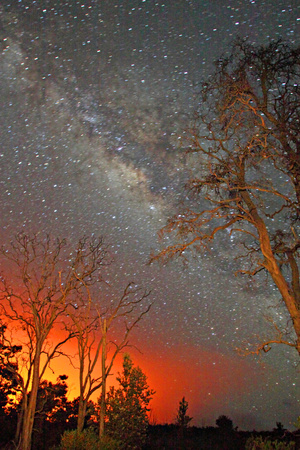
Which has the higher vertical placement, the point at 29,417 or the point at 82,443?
the point at 29,417

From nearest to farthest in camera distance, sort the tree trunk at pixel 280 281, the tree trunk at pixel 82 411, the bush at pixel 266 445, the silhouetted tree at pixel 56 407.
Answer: the bush at pixel 266 445 < the tree trunk at pixel 280 281 < the tree trunk at pixel 82 411 < the silhouetted tree at pixel 56 407

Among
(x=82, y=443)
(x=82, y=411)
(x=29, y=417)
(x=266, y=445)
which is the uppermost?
(x=82, y=411)

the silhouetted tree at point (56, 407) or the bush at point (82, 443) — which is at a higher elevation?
the silhouetted tree at point (56, 407)

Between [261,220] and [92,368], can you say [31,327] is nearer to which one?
[92,368]

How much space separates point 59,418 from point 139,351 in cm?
1631

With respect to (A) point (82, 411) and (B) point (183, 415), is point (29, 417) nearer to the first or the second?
(A) point (82, 411)

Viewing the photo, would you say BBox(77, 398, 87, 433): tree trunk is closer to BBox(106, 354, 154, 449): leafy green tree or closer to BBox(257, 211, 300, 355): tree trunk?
BBox(106, 354, 154, 449): leafy green tree

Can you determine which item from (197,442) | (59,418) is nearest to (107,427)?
(197,442)

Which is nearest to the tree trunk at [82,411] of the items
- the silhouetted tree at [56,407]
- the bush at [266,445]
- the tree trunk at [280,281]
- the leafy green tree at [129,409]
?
the leafy green tree at [129,409]

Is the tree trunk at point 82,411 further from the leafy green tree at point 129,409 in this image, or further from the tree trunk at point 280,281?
the tree trunk at point 280,281

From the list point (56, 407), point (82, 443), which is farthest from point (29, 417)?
point (56, 407)

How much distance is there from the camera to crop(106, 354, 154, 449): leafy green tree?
1877cm

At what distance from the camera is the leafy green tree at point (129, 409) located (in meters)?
18.8

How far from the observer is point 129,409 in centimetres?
1933
